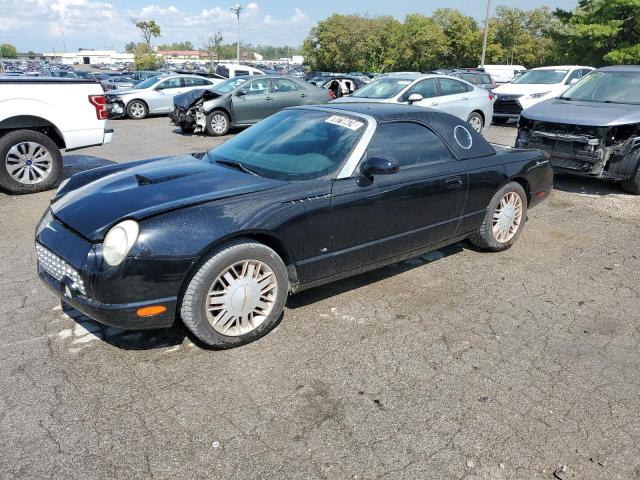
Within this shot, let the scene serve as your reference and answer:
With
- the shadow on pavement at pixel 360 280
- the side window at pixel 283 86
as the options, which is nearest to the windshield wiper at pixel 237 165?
the shadow on pavement at pixel 360 280

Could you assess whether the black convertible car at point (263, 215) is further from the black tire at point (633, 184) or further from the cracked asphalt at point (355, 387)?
the black tire at point (633, 184)

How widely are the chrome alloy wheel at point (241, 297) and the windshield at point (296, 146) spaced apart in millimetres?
747

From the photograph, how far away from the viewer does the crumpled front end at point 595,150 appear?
23.5 feet

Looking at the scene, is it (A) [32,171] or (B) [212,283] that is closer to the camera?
(B) [212,283]

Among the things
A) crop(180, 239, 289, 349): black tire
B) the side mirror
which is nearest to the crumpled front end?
the side mirror

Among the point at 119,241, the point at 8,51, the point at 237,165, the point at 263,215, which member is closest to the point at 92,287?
the point at 119,241

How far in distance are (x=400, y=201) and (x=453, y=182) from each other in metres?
0.67

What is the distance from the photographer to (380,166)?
3627 millimetres

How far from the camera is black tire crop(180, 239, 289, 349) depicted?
3104mm

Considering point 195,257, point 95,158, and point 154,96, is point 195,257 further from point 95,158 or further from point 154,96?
point 154,96

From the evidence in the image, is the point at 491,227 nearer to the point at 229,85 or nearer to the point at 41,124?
the point at 41,124

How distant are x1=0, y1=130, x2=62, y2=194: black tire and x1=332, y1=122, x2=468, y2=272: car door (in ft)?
17.4

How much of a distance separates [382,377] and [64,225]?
7.27 ft

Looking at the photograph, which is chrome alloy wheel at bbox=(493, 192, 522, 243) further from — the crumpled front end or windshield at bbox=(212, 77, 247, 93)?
windshield at bbox=(212, 77, 247, 93)
